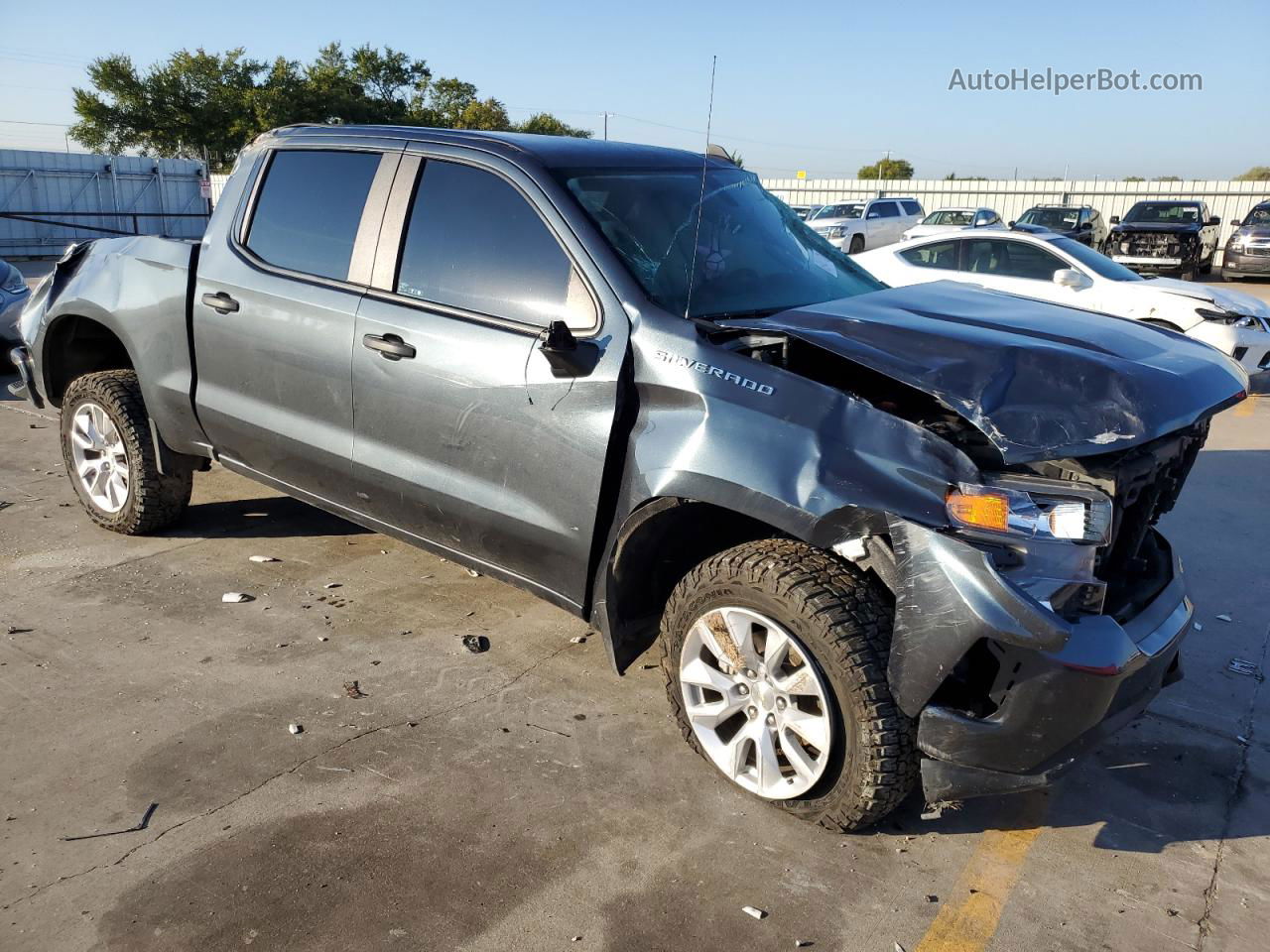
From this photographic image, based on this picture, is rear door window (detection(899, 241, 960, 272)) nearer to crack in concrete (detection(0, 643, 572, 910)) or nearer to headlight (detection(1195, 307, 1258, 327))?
headlight (detection(1195, 307, 1258, 327))

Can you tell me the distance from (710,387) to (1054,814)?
1733 mm

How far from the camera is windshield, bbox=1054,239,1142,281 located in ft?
34.1

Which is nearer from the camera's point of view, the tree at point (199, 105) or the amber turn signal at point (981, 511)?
the amber turn signal at point (981, 511)

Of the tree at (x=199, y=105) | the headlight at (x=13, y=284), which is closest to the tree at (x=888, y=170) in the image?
the tree at (x=199, y=105)

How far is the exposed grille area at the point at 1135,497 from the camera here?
2.86 meters

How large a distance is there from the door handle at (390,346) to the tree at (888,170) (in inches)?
2730

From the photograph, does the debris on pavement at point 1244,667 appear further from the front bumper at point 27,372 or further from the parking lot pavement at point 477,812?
the front bumper at point 27,372

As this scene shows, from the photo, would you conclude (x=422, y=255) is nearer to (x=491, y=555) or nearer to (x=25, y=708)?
(x=491, y=555)

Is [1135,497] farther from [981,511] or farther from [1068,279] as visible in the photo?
[1068,279]

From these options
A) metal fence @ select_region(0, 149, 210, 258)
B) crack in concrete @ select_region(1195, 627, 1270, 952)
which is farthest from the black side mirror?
metal fence @ select_region(0, 149, 210, 258)

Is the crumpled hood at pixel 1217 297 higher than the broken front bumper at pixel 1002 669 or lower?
higher

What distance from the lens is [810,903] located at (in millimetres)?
2773

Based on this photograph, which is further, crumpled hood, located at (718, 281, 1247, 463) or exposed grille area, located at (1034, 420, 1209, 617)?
exposed grille area, located at (1034, 420, 1209, 617)

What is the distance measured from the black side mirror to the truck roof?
0.76 m
